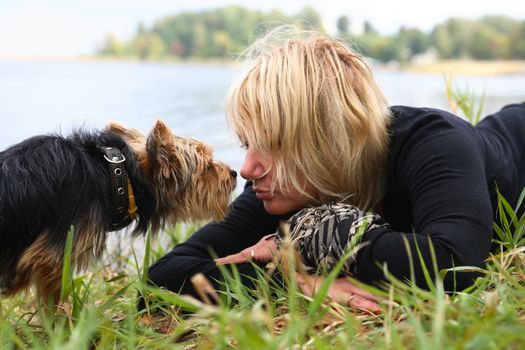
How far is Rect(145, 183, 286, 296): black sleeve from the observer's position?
3.35 meters

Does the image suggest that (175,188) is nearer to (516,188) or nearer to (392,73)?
(516,188)

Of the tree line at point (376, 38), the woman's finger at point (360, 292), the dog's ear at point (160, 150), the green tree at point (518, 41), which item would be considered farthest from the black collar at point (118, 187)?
the green tree at point (518, 41)

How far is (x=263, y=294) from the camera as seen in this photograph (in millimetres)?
2904

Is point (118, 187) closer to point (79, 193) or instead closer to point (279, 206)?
point (79, 193)

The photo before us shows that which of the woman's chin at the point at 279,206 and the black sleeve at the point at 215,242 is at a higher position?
the woman's chin at the point at 279,206

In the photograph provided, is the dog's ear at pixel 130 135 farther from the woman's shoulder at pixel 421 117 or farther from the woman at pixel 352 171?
the woman's shoulder at pixel 421 117

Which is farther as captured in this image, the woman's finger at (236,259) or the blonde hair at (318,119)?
the woman's finger at (236,259)

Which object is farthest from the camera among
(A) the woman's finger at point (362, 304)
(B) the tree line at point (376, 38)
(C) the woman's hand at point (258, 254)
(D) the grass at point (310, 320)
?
(B) the tree line at point (376, 38)

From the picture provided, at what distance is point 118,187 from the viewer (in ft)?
10.9

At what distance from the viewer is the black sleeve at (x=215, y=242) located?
11.0 ft

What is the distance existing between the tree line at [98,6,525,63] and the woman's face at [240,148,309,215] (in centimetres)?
1849

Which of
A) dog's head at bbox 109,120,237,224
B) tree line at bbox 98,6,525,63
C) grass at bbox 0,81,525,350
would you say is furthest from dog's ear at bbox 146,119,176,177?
tree line at bbox 98,6,525,63

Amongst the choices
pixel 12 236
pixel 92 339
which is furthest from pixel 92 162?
pixel 92 339

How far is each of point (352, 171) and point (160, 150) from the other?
1062 millimetres
